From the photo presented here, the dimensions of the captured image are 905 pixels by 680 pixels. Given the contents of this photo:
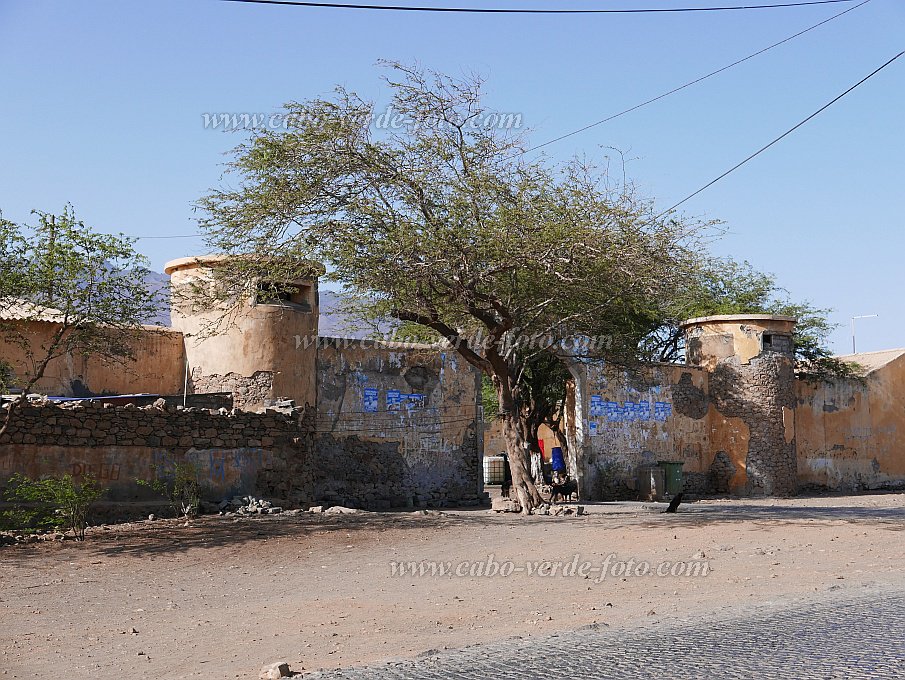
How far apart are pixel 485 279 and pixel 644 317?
13.7 m

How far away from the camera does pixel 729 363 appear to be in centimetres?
2644

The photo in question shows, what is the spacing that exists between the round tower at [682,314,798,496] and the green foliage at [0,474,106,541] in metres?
18.3

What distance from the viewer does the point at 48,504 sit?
14188 mm

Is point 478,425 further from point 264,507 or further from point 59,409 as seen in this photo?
point 59,409

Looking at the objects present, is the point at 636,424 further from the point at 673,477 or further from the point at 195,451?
the point at 195,451

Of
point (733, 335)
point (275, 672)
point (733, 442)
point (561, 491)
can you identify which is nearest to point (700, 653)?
point (275, 672)

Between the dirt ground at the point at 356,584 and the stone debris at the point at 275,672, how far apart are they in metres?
0.29

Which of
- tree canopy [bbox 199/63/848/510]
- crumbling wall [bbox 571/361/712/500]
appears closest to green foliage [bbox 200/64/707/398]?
tree canopy [bbox 199/63/848/510]

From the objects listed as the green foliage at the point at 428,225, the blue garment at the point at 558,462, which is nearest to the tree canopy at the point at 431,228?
the green foliage at the point at 428,225

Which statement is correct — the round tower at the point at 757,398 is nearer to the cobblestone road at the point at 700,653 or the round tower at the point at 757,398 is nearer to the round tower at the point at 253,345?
the round tower at the point at 253,345

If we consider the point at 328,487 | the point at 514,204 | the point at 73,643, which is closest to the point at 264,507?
the point at 328,487

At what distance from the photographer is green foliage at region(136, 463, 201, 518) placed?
1581 cm

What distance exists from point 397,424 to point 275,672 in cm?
1491

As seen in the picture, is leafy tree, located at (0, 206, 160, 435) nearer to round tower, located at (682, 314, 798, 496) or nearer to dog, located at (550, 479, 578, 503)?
dog, located at (550, 479, 578, 503)
